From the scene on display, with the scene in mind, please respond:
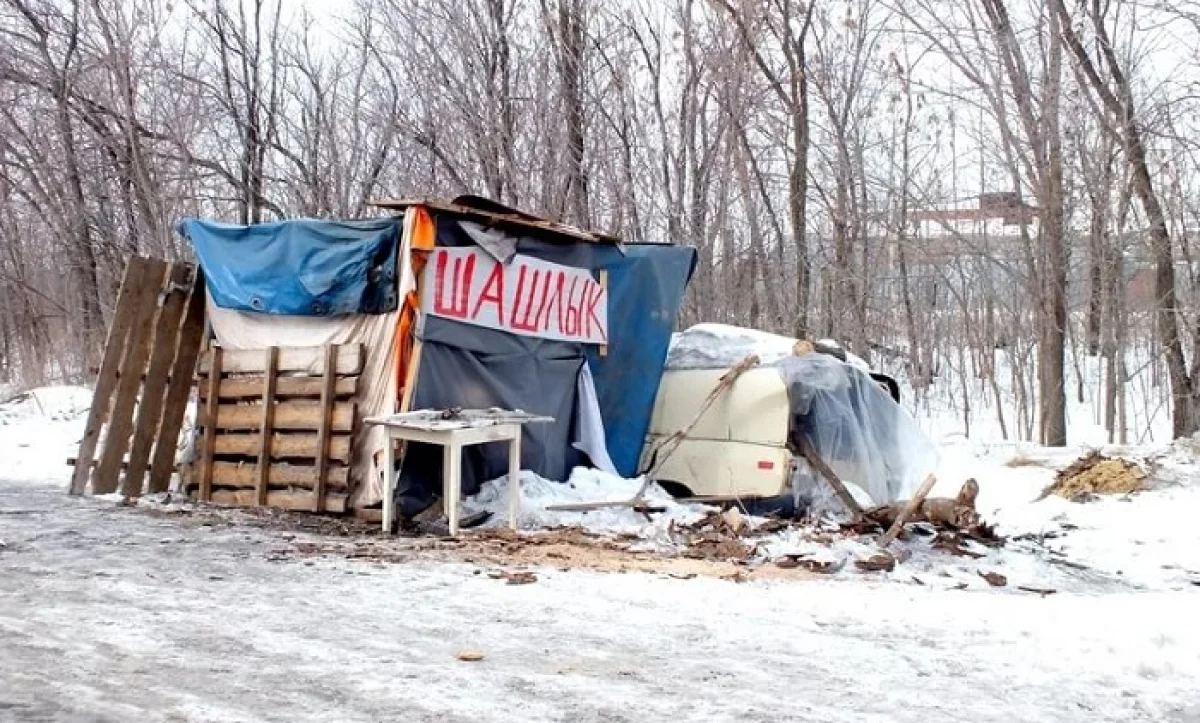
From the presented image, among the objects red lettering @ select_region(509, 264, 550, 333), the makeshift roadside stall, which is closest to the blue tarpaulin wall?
the makeshift roadside stall

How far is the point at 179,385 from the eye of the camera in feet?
33.6

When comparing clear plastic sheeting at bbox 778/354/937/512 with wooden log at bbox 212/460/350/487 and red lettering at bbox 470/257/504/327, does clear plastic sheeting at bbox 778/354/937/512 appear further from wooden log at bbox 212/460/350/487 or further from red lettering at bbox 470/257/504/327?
wooden log at bbox 212/460/350/487

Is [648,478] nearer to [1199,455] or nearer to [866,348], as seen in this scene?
[1199,455]

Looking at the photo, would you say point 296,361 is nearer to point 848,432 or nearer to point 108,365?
point 108,365

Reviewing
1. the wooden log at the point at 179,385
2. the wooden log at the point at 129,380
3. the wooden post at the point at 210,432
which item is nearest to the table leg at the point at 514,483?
the wooden post at the point at 210,432

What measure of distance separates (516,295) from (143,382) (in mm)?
3722

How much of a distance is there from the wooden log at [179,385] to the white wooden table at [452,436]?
3021mm

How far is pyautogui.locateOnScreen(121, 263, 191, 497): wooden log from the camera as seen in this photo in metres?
10.0

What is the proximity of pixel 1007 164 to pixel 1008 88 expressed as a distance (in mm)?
1234

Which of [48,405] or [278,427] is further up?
[48,405]

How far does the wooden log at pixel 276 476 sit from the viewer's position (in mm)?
8742

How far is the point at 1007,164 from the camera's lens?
647 inches

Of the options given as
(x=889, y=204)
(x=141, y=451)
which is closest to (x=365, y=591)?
(x=141, y=451)

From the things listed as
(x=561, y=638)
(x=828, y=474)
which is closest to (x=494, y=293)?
(x=828, y=474)
